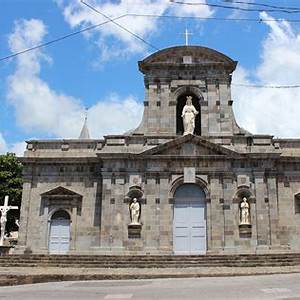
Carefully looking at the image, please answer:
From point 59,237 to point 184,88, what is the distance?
12.5 metres

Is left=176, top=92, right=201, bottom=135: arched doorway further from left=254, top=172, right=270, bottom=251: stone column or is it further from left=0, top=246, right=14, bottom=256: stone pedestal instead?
left=0, top=246, right=14, bottom=256: stone pedestal

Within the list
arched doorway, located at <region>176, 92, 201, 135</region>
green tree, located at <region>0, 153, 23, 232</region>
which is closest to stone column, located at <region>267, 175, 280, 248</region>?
arched doorway, located at <region>176, 92, 201, 135</region>

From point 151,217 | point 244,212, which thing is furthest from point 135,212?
point 244,212

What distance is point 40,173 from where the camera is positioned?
28219mm

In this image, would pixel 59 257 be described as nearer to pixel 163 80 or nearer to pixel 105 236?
pixel 105 236

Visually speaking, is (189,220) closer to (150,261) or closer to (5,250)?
(150,261)

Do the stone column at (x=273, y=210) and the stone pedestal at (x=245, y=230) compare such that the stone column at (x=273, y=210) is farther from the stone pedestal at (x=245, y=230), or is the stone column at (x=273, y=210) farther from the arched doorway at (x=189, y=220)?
the arched doorway at (x=189, y=220)

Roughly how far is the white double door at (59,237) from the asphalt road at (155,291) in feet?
44.2

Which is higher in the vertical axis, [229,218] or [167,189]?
[167,189]

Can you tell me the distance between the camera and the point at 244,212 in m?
25.9

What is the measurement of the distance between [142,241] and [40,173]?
8.03 meters

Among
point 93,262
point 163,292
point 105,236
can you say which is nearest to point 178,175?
point 105,236

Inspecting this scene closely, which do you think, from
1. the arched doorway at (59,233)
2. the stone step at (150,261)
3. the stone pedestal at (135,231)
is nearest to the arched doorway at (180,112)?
the stone pedestal at (135,231)

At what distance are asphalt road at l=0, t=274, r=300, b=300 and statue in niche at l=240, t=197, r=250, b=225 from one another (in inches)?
489
